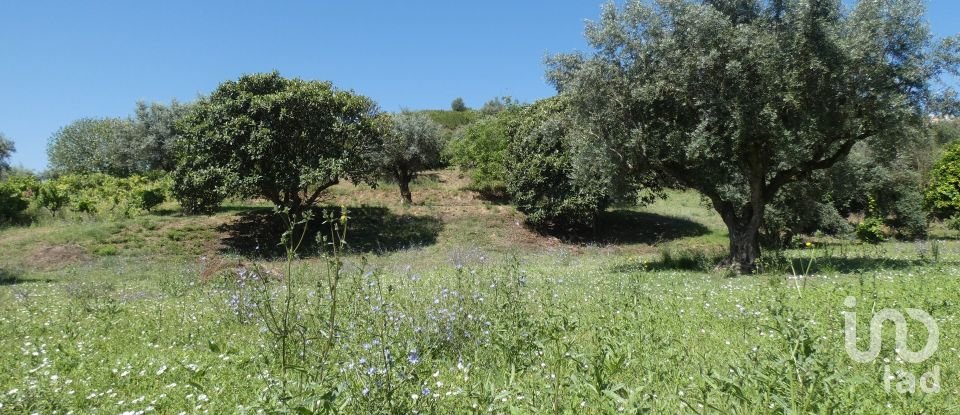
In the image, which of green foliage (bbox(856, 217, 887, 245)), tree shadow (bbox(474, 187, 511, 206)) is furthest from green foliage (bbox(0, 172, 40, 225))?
green foliage (bbox(856, 217, 887, 245))

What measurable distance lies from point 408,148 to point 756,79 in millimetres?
22883

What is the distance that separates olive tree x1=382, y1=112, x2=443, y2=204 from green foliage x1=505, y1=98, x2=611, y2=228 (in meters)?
7.31

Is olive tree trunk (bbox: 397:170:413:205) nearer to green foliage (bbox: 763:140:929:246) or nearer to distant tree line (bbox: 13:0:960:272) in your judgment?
distant tree line (bbox: 13:0:960:272)

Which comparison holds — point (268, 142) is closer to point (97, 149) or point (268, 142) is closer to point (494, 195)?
point (494, 195)

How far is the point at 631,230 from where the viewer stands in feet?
96.1

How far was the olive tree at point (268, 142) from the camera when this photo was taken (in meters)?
22.5

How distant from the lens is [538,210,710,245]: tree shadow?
27641 millimetres

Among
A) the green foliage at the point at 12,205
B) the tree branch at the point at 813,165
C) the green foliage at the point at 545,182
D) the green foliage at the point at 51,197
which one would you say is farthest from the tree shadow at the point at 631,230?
the green foliage at the point at 12,205

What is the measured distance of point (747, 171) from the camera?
14.6 m

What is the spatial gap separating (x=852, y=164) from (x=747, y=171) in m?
5.26

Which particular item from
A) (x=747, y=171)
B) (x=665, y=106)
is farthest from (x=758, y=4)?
(x=747, y=171)

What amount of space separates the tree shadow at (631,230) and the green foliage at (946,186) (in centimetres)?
1199

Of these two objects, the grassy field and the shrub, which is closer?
the grassy field

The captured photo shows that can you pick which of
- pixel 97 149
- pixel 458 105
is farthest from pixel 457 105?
pixel 97 149
